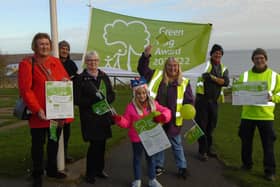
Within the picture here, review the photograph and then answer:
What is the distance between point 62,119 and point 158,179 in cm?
175

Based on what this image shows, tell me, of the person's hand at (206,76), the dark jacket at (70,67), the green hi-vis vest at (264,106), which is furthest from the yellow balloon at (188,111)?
the dark jacket at (70,67)

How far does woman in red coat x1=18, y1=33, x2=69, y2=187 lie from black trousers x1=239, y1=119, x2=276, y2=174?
3.05 meters

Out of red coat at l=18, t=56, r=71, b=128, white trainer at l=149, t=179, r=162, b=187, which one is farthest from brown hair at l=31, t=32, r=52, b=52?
white trainer at l=149, t=179, r=162, b=187

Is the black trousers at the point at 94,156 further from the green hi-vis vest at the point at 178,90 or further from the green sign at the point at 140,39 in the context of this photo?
the green sign at the point at 140,39

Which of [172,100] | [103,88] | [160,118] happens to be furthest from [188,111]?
[103,88]

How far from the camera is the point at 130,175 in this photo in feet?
20.4

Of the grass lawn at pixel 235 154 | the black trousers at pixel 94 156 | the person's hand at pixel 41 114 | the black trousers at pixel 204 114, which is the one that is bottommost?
the grass lawn at pixel 235 154

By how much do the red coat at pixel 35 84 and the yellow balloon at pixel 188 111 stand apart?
183cm

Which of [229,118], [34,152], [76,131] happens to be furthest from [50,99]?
[229,118]

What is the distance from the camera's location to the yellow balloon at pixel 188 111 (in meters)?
5.69

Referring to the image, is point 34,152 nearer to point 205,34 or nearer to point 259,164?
point 259,164

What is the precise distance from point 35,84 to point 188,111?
2.20 m

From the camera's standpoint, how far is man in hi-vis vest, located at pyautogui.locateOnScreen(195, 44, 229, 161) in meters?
7.15

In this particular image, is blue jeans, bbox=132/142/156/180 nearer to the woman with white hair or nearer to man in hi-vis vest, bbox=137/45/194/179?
the woman with white hair
